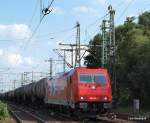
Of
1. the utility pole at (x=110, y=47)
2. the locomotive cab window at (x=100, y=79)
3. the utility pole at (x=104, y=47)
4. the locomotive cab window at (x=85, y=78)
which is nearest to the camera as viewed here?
the locomotive cab window at (x=85, y=78)

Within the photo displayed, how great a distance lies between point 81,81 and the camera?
31.1 metres

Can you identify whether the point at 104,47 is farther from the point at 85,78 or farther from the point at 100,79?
the point at 85,78

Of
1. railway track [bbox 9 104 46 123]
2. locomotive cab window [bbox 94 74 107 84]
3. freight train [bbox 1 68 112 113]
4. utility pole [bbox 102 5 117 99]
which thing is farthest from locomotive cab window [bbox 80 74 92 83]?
utility pole [bbox 102 5 117 99]

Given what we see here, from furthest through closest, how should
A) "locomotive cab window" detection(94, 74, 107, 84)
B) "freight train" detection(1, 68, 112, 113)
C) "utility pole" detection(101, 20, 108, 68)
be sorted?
1. "utility pole" detection(101, 20, 108, 68)
2. "locomotive cab window" detection(94, 74, 107, 84)
3. "freight train" detection(1, 68, 112, 113)

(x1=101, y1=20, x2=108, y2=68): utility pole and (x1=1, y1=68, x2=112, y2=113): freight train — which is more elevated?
(x1=101, y1=20, x2=108, y2=68): utility pole

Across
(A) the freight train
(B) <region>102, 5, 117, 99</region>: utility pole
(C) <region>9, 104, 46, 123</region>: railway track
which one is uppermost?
(B) <region>102, 5, 117, 99</region>: utility pole

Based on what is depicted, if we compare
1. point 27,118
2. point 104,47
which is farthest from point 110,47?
point 27,118

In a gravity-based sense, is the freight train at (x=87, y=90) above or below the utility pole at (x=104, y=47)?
below

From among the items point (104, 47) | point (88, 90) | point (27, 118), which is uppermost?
point (104, 47)

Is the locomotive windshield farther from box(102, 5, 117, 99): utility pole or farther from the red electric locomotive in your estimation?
box(102, 5, 117, 99): utility pole

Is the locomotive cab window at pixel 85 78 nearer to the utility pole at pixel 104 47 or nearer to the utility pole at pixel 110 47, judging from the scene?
the utility pole at pixel 110 47

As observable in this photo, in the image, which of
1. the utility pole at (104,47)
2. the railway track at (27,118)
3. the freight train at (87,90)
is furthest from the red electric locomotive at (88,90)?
the utility pole at (104,47)

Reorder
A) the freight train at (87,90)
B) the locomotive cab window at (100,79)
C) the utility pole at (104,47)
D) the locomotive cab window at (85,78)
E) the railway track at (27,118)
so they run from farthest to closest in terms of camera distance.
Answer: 1. the utility pole at (104,47)
2. the locomotive cab window at (100,79)
3. the locomotive cab window at (85,78)
4. the railway track at (27,118)
5. the freight train at (87,90)

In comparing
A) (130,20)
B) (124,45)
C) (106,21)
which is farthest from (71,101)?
(130,20)
